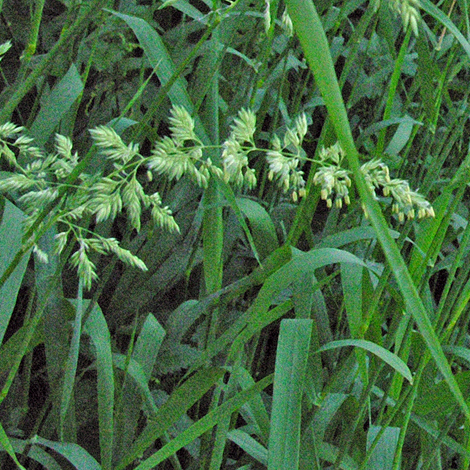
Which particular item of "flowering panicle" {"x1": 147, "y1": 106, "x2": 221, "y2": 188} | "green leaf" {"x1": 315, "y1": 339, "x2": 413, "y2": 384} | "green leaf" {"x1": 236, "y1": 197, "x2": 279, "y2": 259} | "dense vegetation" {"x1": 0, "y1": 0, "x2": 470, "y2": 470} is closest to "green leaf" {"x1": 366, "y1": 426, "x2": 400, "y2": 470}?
"dense vegetation" {"x1": 0, "y1": 0, "x2": 470, "y2": 470}

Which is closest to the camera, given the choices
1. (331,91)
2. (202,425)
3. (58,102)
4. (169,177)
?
(331,91)

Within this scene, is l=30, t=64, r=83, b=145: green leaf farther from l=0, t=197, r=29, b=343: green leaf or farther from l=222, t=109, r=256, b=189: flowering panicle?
l=222, t=109, r=256, b=189: flowering panicle

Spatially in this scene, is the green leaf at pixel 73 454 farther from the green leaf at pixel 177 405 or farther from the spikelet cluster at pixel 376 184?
the spikelet cluster at pixel 376 184

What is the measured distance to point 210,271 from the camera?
684 mm

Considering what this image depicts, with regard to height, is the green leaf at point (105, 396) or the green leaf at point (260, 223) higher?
the green leaf at point (260, 223)

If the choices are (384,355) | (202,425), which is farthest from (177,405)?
(384,355)

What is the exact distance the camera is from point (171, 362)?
73 cm

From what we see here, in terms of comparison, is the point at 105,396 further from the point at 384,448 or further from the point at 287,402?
the point at 384,448

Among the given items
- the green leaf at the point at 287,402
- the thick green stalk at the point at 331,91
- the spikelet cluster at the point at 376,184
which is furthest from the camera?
the green leaf at the point at 287,402

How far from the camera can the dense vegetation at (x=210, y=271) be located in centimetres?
50

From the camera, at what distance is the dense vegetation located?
496mm

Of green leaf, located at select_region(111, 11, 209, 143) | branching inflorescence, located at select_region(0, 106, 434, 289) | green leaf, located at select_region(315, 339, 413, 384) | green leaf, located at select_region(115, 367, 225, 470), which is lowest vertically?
green leaf, located at select_region(115, 367, 225, 470)

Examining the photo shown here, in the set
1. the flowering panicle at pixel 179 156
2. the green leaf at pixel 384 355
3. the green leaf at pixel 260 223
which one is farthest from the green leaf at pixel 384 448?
the flowering panicle at pixel 179 156

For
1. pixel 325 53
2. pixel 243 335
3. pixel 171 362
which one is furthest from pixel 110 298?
pixel 325 53
